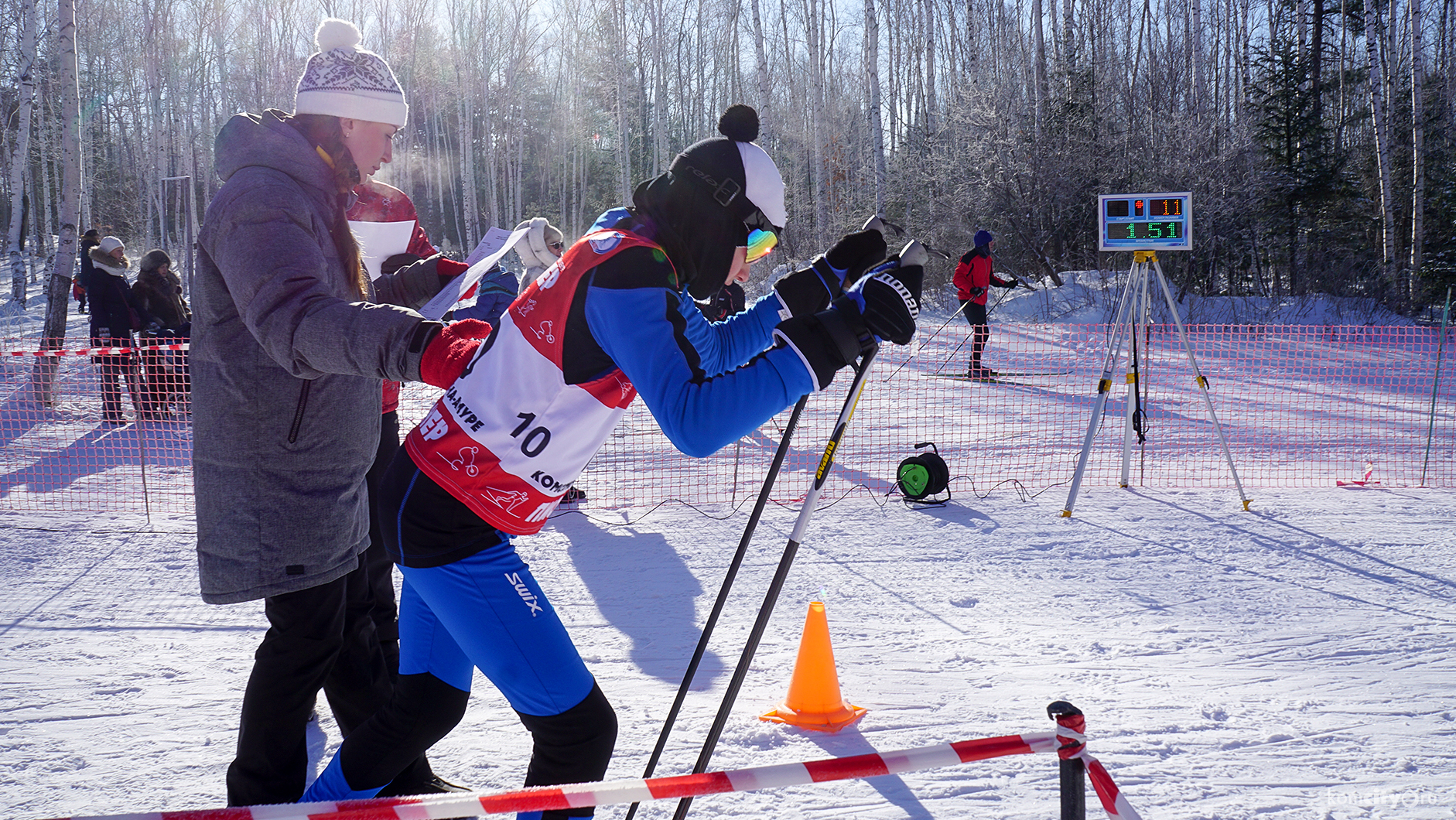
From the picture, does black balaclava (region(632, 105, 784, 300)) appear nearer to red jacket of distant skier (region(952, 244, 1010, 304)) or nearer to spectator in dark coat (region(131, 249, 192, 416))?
spectator in dark coat (region(131, 249, 192, 416))

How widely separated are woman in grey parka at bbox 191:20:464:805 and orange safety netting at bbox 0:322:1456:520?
4.25 metres

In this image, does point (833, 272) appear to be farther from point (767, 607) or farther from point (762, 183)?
point (767, 607)

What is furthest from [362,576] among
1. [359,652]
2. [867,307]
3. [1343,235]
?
[1343,235]

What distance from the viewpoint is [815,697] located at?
307 centimetres

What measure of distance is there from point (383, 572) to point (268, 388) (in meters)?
1.30

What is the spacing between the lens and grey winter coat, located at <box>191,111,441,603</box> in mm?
1769

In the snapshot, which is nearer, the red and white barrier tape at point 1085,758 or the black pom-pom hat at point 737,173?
the red and white barrier tape at point 1085,758

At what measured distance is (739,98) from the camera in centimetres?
3475

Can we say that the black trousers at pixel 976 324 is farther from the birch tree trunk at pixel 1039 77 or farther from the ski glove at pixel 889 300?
the birch tree trunk at pixel 1039 77

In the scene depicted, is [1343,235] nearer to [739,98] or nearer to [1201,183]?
[1201,183]

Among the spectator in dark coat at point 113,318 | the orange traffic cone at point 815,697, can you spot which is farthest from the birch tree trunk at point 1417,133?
the spectator in dark coat at point 113,318

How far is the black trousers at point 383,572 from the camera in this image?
297cm

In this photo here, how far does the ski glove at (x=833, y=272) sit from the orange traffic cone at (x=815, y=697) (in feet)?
4.66

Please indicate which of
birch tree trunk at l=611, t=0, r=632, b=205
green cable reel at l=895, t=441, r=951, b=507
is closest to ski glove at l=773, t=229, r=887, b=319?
green cable reel at l=895, t=441, r=951, b=507
